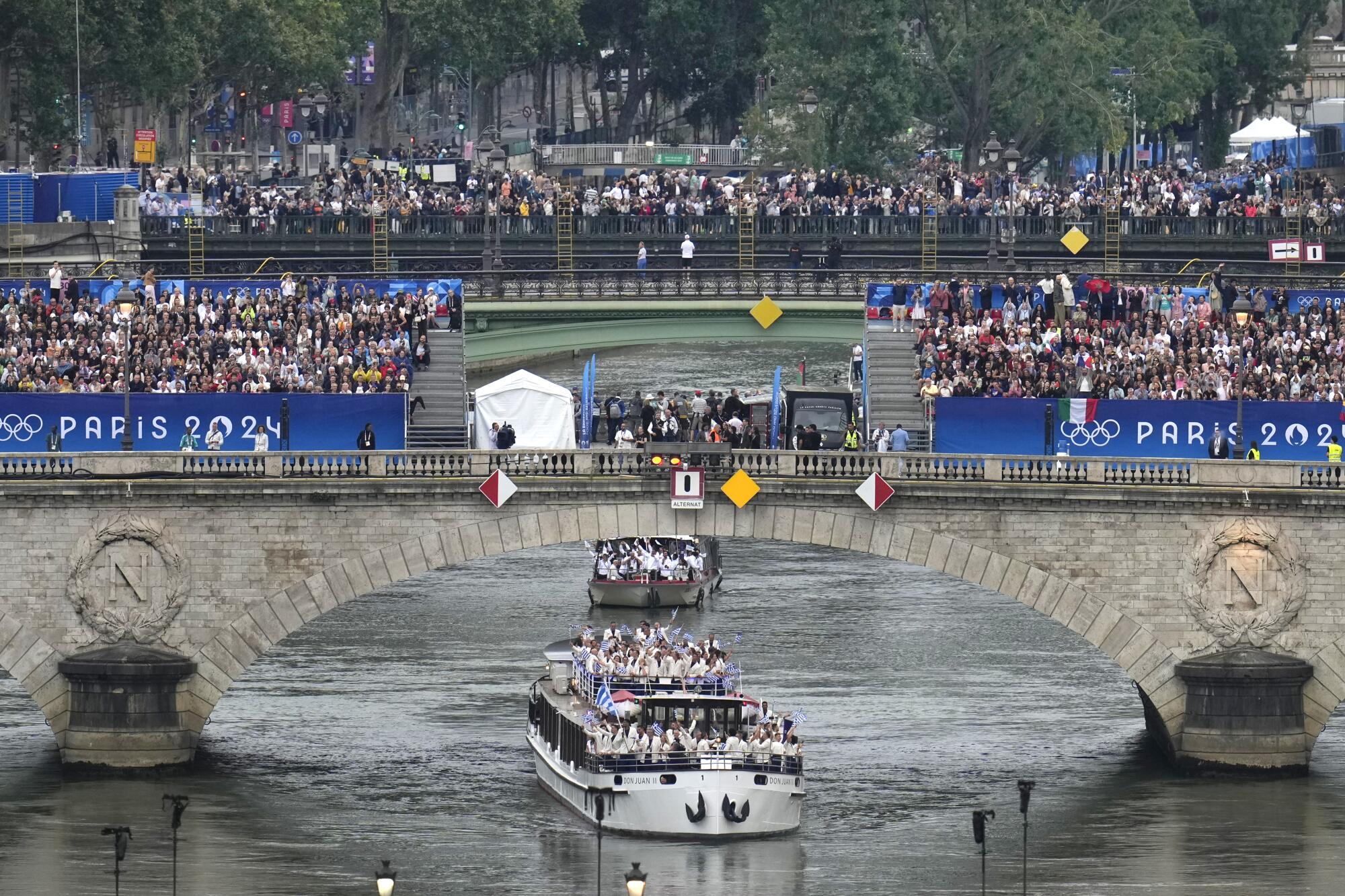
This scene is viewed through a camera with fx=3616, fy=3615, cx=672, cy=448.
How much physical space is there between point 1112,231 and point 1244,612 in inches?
1376

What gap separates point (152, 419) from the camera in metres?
96.4

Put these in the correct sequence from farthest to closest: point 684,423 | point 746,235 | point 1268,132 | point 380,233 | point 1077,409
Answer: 1. point 1268,132
2. point 380,233
3. point 746,235
4. point 684,423
5. point 1077,409

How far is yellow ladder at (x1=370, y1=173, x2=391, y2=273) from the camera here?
388ft

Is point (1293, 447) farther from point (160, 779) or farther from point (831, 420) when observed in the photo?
point (160, 779)

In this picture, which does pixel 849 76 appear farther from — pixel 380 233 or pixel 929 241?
pixel 380 233

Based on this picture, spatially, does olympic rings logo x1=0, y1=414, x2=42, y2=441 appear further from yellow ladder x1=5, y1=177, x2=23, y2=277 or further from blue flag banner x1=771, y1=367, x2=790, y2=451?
yellow ladder x1=5, y1=177, x2=23, y2=277

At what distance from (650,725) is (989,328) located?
Answer: 23.4m

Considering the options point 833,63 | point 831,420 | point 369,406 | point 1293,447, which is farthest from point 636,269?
point 833,63

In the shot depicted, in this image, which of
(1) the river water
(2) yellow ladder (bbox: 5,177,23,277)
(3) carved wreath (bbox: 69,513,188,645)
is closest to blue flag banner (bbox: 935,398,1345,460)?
(1) the river water

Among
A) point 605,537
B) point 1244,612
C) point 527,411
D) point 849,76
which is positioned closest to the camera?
point 1244,612

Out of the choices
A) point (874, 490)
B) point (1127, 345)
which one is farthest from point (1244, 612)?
point (1127, 345)

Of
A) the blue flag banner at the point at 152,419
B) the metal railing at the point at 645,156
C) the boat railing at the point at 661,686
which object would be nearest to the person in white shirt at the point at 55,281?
the blue flag banner at the point at 152,419

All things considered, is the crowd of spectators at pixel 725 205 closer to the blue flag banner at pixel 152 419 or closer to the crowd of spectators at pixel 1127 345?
the crowd of spectators at pixel 1127 345

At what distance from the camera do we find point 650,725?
281ft
